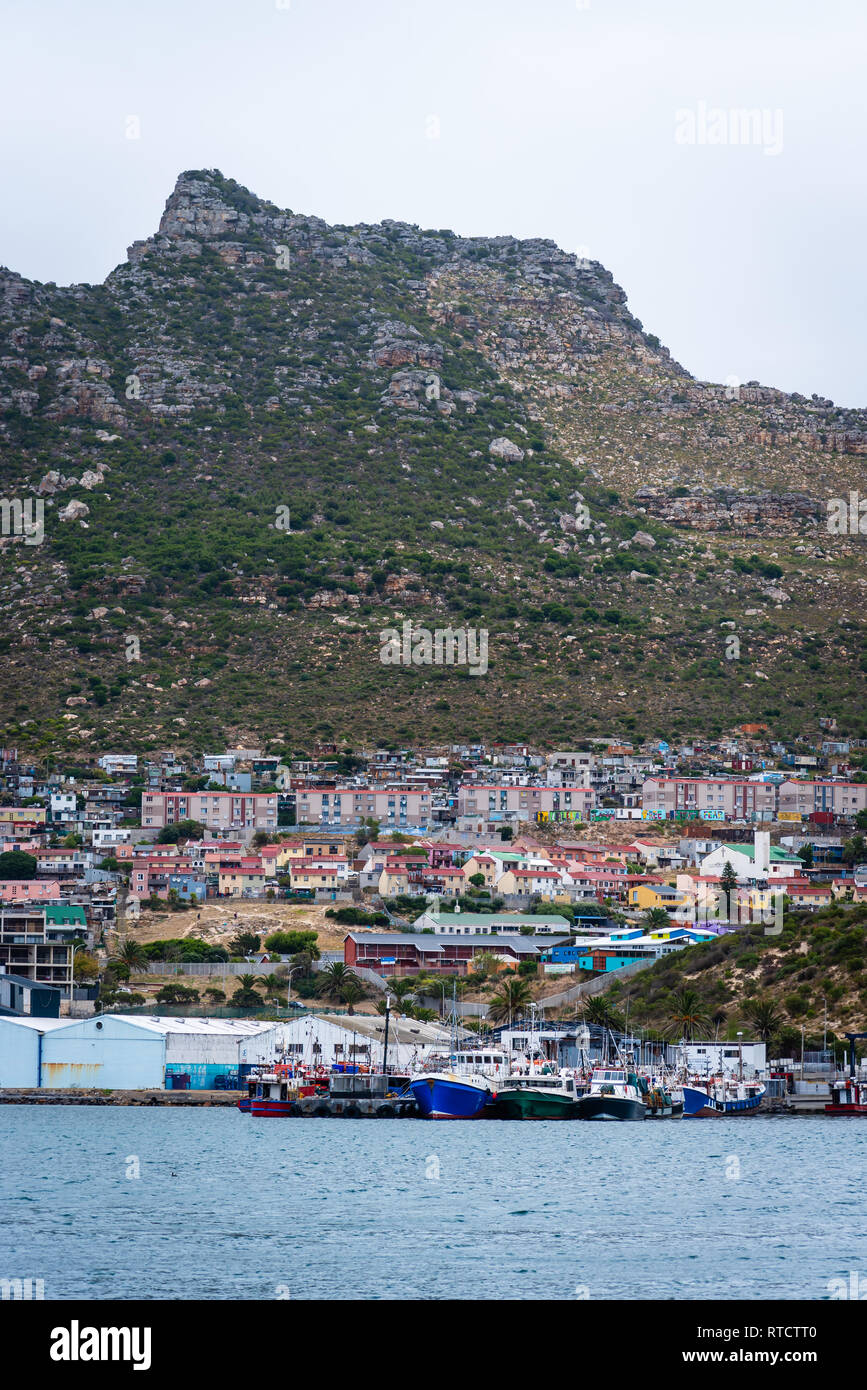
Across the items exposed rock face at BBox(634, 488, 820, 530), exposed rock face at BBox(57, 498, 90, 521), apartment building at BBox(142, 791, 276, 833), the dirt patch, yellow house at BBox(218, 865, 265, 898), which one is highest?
exposed rock face at BBox(634, 488, 820, 530)

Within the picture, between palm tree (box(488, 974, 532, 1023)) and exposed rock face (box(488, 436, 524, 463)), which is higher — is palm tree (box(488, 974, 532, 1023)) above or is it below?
below

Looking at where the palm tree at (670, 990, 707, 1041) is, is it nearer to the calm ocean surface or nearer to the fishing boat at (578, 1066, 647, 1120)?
the fishing boat at (578, 1066, 647, 1120)

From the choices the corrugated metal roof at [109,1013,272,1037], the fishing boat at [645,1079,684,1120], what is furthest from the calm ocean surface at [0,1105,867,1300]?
the corrugated metal roof at [109,1013,272,1037]

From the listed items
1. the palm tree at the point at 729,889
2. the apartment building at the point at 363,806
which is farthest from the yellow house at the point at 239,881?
the palm tree at the point at 729,889

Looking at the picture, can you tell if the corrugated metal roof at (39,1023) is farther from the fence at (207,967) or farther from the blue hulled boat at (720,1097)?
the blue hulled boat at (720,1097)

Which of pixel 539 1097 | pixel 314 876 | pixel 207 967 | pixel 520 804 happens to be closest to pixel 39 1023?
pixel 207 967

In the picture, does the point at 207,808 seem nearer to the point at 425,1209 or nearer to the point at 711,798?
the point at 711,798

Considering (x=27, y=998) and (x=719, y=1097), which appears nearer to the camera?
(x=719, y=1097)
